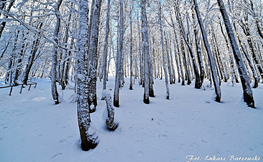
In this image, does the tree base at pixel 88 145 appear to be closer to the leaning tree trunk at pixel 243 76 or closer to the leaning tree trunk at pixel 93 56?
the leaning tree trunk at pixel 93 56

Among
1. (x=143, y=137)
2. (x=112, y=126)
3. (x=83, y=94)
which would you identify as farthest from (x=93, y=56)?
(x=143, y=137)

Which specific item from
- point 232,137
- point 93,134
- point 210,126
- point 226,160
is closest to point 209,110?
point 210,126

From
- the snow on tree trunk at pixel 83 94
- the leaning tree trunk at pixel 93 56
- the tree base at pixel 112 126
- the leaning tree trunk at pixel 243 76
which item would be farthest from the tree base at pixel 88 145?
the leaning tree trunk at pixel 243 76

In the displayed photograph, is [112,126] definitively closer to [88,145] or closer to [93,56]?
[88,145]

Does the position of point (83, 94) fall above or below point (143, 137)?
above

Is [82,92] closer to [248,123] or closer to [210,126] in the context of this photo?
[210,126]

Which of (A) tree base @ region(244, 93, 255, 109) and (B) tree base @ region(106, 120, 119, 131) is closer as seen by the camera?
(B) tree base @ region(106, 120, 119, 131)

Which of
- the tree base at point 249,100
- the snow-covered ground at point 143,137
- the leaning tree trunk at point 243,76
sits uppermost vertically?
the leaning tree trunk at point 243,76

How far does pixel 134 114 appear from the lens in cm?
466

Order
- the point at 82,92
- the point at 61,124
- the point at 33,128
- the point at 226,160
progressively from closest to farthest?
the point at 226,160 → the point at 82,92 → the point at 33,128 → the point at 61,124

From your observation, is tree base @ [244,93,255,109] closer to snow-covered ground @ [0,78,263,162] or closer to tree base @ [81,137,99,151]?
snow-covered ground @ [0,78,263,162]

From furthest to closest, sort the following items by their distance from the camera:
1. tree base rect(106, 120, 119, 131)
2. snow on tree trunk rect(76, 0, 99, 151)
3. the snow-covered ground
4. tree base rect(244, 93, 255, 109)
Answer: tree base rect(244, 93, 255, 109) → tree base rect(106, 120, 119, 131) → snow on tree trunk rect(76, 0, 99, 151) → the snow-covered ground

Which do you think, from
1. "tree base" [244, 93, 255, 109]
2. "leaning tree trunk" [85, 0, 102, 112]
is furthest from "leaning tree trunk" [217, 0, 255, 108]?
"leaning tree trunk" [85, 0, 102, 112]

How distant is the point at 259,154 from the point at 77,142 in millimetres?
4223
